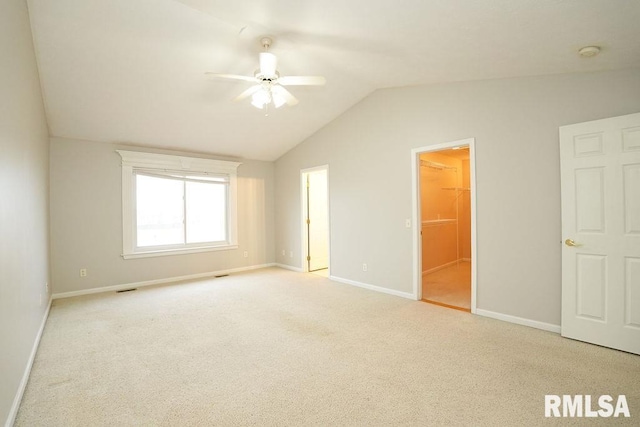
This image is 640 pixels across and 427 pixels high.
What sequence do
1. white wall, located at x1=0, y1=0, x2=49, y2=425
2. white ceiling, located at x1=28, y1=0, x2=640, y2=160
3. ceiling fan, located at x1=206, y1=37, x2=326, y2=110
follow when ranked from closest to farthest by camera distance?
white wall, located at x1=0, y1=0, x2=49, y2=425 → white ceiling, located at x1=28, y1=0, x2=640, y2=160 → ceiling fan, located at x1=206, y1=37, x2=326, y2=110

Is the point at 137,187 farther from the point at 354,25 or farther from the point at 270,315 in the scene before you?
the point at 354,25

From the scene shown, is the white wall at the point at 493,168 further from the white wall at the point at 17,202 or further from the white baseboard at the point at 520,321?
the white wall at the point at 17,202

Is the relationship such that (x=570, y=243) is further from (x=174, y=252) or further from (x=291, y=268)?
(x=174, y=252)

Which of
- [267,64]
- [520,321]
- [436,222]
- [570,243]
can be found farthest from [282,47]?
[436,222]

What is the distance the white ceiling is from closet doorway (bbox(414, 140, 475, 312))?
148cm

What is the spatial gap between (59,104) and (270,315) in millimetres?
3746

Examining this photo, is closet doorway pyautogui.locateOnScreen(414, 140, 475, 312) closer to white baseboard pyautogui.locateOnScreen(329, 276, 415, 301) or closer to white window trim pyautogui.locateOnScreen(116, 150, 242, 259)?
white baseboard pyautogui.locateOnScreen(329, 276, 415, 301)

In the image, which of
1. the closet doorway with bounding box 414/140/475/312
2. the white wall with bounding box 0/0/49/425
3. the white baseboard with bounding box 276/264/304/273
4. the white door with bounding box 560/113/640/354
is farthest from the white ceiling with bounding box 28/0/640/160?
the white baseboard with bounding box 276/264/304/273

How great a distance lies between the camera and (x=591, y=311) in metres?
2.70

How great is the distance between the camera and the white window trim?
15.7ft

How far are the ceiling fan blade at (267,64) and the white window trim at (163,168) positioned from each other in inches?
131

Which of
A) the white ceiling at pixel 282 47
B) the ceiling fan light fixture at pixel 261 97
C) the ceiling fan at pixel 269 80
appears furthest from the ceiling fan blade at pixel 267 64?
the white ceiling at pixel 282 47

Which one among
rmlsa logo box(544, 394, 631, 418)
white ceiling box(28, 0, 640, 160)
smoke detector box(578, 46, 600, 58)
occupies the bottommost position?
rmlsa logo box(544, 394, 631, 418)

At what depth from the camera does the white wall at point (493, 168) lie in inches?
116
